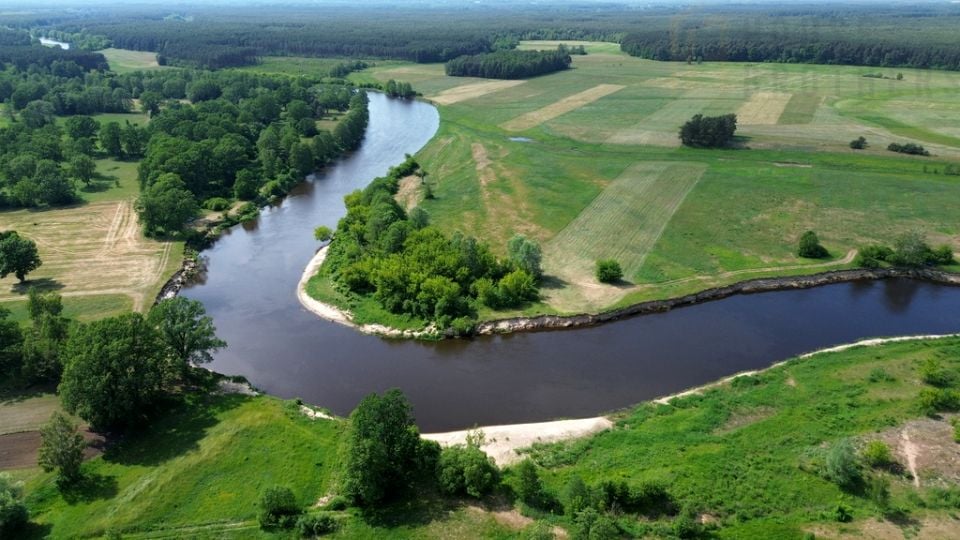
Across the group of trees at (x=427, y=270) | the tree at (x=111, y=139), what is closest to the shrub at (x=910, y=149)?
the group of trees at (x=427, y=270)

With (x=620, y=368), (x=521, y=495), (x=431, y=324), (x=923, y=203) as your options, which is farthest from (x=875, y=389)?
(x=923, y=203)

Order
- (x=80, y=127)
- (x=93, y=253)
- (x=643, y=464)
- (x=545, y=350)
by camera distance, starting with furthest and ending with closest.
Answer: (x=80, y=127) < (x=93, y=253) < (x=545, y=350) < (x=643, y=464)

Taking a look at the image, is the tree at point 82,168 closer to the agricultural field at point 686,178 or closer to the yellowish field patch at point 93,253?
the yellowish field patch at point 93,253

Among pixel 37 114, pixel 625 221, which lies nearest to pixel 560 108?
pixel 625 221

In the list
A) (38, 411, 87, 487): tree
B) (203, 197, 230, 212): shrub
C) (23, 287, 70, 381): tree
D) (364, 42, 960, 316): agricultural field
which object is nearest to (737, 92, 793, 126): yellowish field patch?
(364, 42, 960, 316): agricultural field

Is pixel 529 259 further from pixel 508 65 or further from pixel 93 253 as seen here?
pixel 508 65

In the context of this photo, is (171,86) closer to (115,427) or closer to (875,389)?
(115,427)
